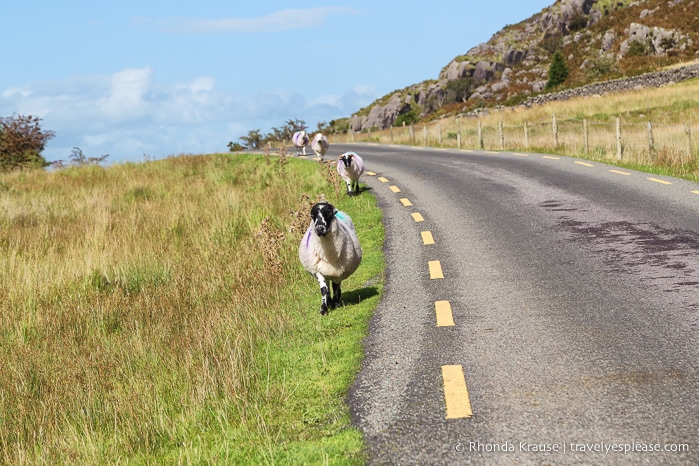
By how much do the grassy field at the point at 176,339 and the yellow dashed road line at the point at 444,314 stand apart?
30.2 inches

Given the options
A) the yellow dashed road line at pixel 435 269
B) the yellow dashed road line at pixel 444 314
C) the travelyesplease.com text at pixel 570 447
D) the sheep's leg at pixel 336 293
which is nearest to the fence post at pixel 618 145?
the yellow dashed road line at pixel 435 269

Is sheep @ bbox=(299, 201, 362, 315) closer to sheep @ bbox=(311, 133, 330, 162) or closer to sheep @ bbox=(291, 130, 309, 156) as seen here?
sheep @ bbox=(311, 133, 330, 162)

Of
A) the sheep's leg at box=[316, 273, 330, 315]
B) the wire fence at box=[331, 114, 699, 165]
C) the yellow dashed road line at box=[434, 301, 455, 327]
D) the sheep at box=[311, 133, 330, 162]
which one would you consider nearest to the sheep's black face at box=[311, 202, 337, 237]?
the sheep's leg at box=[316, 273, 330, 315]

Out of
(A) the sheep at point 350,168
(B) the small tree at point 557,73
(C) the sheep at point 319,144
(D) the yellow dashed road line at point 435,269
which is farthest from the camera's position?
(B) the small tree at point 557,73

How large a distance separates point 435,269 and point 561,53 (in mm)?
76741

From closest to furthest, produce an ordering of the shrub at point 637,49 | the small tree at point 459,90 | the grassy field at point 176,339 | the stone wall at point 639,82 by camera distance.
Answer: the grassy field at point 176,339 → the stone wall at point 639,82 → the shrub at point 637,49 → the small tree at point 459,90

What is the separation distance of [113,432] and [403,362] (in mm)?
2377

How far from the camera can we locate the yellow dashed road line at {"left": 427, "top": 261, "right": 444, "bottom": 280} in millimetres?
9373

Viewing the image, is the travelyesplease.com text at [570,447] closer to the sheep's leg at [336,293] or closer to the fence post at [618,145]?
the sheep's leg at [336,293]

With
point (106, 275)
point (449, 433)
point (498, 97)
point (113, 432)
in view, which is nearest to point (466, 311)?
point (449, 433)

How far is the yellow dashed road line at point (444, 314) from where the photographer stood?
7176 mm

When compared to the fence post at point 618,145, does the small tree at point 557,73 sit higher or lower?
higher

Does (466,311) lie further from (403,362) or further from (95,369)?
(95,369)

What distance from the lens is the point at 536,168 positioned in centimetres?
2112
